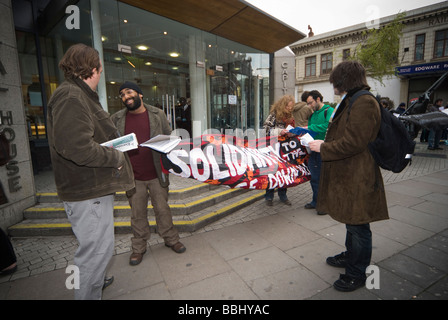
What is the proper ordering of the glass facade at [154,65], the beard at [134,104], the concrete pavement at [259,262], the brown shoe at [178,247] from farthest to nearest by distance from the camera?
the glass facade at [154,65], the brown shoe at [178,247], the beard at [134,104], the concrete pavement at [259,262]

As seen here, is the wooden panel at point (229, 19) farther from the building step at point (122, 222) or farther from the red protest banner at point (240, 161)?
the building step at point (122, 222)

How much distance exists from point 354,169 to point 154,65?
858cm

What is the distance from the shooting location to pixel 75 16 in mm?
6965

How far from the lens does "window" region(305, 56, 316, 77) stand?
34531 millimetres

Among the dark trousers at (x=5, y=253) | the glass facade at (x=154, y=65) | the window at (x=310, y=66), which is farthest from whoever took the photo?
the window at (x=310, y=66)

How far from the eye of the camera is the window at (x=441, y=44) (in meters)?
24.1

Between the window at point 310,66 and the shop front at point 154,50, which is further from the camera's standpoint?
the window at point 310,66

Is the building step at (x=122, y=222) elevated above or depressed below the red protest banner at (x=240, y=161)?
below

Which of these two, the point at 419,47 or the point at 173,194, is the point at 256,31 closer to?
the point at 173,194

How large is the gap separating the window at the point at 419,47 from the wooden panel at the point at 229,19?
23813mm

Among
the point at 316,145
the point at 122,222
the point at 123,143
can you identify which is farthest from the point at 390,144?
the point at 122,222

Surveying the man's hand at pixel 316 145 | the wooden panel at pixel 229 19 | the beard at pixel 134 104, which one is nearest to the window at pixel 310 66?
the wooden panel at pixel 229 19
